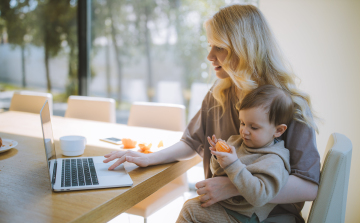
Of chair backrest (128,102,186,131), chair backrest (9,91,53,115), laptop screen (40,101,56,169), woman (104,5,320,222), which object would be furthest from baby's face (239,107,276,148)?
chair backrest (9,91,53,115)

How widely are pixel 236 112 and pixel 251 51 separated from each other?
33 cm

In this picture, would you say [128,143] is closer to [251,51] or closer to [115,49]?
[251,51]

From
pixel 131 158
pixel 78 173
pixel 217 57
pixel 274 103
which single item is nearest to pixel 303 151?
pixel 274 103

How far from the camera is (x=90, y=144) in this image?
1618 millimetres

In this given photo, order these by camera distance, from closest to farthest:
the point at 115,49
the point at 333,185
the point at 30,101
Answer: the point at 333,185 → the point at 30,101 → the point at 115,49

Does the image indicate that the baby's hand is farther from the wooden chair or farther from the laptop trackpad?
the wooden chair

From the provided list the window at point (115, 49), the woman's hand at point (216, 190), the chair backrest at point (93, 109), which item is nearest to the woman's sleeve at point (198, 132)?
the woman's hand at point (216, 190)

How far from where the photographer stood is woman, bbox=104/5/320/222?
110cm

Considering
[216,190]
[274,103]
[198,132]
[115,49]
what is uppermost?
[115,49]

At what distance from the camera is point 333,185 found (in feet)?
3.54

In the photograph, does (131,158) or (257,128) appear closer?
(257,128)

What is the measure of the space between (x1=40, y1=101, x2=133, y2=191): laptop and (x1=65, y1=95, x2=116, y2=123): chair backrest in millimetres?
1246

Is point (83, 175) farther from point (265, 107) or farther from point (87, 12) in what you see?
point (87, 12)

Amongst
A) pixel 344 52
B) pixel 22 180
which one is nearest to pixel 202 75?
pixel 344 52
